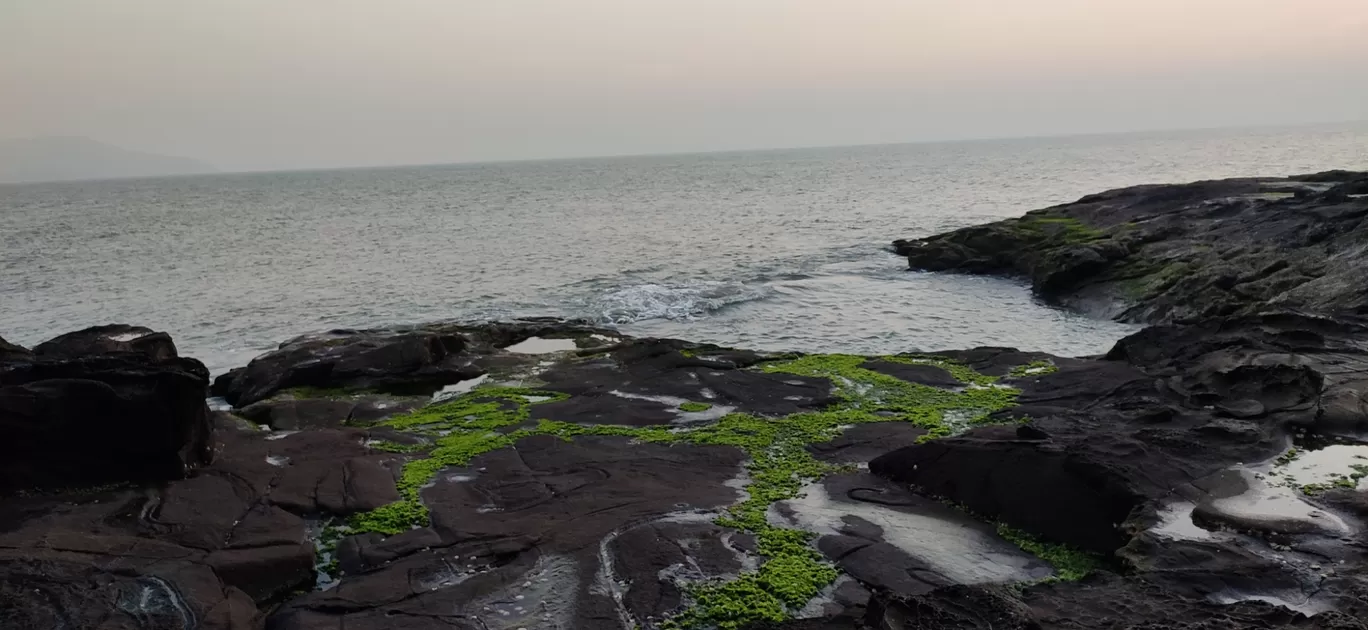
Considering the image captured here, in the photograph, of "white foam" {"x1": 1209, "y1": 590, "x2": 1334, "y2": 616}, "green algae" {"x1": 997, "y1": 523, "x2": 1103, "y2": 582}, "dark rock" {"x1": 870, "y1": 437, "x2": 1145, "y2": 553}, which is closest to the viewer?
"white foam" {"x1": 1209, "y1": 590, "x2": 1334, "y2": 616}

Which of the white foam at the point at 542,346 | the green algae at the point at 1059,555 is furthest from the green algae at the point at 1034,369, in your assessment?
the white foam at the point at 542,346

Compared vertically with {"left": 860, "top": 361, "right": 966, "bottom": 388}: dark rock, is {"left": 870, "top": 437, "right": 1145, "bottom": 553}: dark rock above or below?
above

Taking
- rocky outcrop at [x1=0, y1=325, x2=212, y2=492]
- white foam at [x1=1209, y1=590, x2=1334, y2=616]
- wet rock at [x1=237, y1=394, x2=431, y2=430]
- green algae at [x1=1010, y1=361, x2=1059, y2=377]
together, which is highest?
rocky outcrop at [x1=0, y1=325, x2=212, y2=492]

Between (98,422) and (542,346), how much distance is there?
15263mm

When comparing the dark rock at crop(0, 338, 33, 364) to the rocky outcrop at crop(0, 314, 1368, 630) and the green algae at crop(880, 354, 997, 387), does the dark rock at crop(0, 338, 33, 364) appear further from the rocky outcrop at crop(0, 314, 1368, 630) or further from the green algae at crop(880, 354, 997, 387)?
the green algae at crop(880, 354, 997, 387)

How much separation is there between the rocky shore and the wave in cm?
1191

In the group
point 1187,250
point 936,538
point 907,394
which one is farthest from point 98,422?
point 1187,250

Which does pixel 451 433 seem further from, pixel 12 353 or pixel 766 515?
pixel 12 353

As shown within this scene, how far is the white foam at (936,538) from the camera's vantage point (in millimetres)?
10758

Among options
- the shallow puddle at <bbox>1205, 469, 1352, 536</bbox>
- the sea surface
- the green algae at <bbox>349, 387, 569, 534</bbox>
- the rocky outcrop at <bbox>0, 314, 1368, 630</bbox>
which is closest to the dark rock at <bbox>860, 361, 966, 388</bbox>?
the rocky outcrop at <bbox>0, 314, 1368, 630</bbox>

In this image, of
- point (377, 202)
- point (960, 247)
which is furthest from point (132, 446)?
point (377, 202)

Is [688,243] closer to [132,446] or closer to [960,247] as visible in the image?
[960,247]

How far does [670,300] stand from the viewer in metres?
37.0

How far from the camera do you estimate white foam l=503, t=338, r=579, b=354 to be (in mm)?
27103
